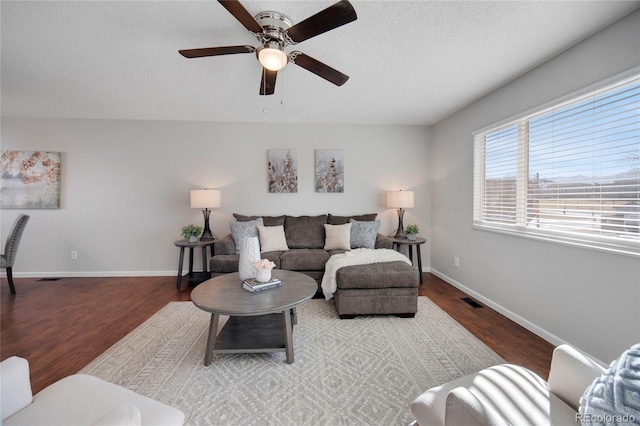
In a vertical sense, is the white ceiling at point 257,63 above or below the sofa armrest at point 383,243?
above

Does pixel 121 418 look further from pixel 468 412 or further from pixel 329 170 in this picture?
pixel 329 170

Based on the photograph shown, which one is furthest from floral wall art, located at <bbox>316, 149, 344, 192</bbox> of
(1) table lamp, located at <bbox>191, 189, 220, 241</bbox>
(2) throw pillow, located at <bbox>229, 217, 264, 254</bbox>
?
(1) table lamp, located at <bbox>191, 189, 220, 241</bbox>

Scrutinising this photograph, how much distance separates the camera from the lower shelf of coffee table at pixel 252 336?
189 cm

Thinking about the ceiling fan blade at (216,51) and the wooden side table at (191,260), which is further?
the wooden side table at (191,260)

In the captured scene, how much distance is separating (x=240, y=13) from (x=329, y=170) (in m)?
2.96

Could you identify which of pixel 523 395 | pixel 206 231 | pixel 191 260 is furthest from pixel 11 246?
pixel 523 395

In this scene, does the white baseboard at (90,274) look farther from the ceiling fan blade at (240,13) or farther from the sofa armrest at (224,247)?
the ceiling fan blade at (240,13)

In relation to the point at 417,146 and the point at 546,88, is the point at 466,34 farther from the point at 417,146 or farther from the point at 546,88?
the point at 417,146

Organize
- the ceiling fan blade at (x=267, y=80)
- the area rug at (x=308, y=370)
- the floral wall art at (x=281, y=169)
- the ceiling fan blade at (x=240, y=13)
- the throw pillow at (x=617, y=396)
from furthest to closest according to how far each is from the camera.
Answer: the floral wall art at (x=281, y=169), the ceiling fan blade at (x=267, y=80), the area rug at (x=308, y=370), the ceiling fan blade at (x=240, y=13), the throw pillow at (x=617, y=396)

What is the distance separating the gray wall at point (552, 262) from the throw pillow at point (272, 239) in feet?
8.26

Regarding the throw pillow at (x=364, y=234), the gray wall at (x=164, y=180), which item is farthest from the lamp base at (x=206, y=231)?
the throw pillow at (x=364, y=234)

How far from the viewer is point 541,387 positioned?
108 cm

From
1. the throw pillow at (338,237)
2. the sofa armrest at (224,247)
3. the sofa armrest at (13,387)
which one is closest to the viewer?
the sofa armrest at (13,387)

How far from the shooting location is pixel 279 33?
1671 millimetres
